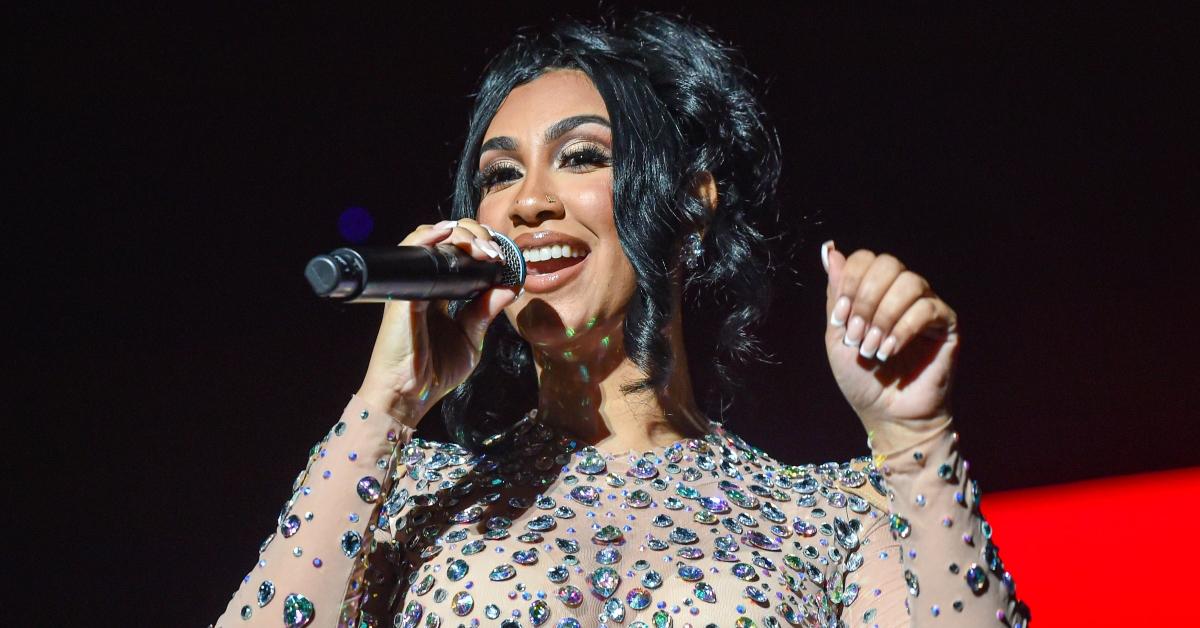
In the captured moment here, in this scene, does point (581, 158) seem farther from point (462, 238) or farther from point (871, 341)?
point (871, 341)

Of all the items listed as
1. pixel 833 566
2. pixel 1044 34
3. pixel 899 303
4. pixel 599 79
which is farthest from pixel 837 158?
pixel 899 303

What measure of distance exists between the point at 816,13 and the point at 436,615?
49.7 inches

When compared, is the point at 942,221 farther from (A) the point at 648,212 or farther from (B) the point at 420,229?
(B) the point at 420,229

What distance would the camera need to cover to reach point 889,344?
1.06m

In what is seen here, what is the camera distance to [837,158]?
206cm

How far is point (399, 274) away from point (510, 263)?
241 millimetres

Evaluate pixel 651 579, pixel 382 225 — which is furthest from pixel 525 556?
pixel 382 225

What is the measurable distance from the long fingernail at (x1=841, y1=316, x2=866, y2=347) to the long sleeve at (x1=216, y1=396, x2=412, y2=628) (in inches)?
19.3

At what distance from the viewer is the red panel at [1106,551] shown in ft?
5.40

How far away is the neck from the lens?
5.15ft

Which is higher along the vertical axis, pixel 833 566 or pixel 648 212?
pixel 648 212

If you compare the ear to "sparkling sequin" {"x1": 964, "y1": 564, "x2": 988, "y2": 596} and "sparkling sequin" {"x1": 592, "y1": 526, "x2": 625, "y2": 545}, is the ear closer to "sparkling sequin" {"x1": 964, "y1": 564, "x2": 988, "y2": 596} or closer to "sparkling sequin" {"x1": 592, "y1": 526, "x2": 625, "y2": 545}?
"sparkling sequin" {"x1": 592, "y1": 526, "x2": 625, "y2": 545}

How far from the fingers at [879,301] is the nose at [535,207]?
0.49 m

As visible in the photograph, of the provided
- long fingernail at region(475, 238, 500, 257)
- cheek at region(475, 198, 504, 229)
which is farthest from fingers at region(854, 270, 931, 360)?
cheek at region(475, 198, 504, 229)
